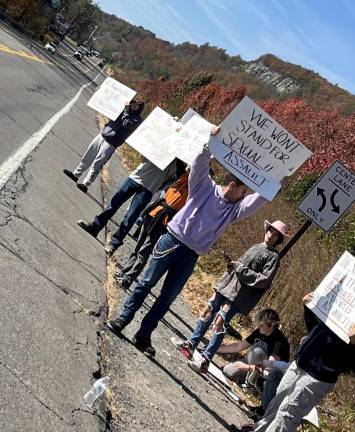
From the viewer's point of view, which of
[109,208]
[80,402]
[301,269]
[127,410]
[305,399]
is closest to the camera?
[80,402]

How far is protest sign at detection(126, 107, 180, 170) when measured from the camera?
8453mm

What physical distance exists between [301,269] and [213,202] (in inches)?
212

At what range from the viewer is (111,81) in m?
12.1

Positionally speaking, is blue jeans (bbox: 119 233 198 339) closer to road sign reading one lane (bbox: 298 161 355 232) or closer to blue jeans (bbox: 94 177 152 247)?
road sign reading one lane (bbox: 298 161 355 232)

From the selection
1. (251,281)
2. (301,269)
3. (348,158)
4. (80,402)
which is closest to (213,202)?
(251,281)

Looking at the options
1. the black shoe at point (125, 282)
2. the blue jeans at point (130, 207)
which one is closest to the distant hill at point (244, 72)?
the blue jeans at point (130, 207)

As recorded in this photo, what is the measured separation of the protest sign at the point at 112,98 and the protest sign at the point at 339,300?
19.8 feet

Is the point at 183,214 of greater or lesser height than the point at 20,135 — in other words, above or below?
above

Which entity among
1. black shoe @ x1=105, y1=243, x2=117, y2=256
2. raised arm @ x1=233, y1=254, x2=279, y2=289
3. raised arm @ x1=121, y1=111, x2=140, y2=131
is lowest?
black shoe @ x1=105, y1=243, x2=117, y2=256

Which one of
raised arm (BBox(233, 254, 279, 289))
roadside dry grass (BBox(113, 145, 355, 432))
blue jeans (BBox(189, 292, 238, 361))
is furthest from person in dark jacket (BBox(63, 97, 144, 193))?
raised arm (BBox(233, 254, 279, 289))

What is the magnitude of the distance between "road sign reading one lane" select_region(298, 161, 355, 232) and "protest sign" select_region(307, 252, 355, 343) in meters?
1.57

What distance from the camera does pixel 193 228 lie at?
5973mm

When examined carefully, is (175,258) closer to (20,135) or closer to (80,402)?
(80,402)

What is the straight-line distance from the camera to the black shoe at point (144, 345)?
20.4 ft
